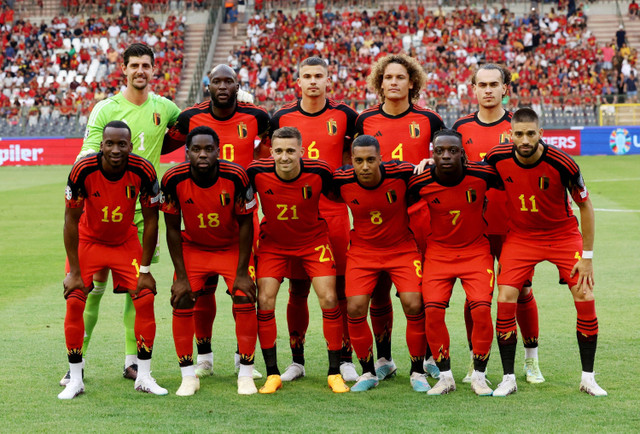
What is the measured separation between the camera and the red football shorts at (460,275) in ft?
22.2

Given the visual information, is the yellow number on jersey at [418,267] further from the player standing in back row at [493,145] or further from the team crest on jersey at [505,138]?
the team crest on jersey at [505,138]

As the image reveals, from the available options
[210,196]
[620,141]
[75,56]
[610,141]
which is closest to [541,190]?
[210,196]

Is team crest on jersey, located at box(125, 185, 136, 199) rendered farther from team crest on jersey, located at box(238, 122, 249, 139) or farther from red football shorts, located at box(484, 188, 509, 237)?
red football shorts, located at box(484, 188, 509, 237)

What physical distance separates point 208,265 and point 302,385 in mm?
1238

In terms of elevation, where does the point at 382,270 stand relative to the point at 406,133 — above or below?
below

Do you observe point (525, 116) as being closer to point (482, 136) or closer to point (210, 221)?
point (482, 136)

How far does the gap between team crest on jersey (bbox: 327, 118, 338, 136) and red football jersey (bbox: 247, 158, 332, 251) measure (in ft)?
2.12

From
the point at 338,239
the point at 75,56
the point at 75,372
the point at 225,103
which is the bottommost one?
the point at 75,372

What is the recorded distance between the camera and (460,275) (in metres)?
6.86

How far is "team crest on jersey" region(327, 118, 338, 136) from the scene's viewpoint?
25.2 ft

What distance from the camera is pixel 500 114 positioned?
24.6 feet

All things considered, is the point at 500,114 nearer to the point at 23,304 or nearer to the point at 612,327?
the point at 612,327

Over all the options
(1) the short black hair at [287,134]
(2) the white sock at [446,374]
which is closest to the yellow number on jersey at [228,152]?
(1) the short black hair at [287,134]

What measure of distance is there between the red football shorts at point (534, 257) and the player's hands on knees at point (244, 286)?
6.38 feet
